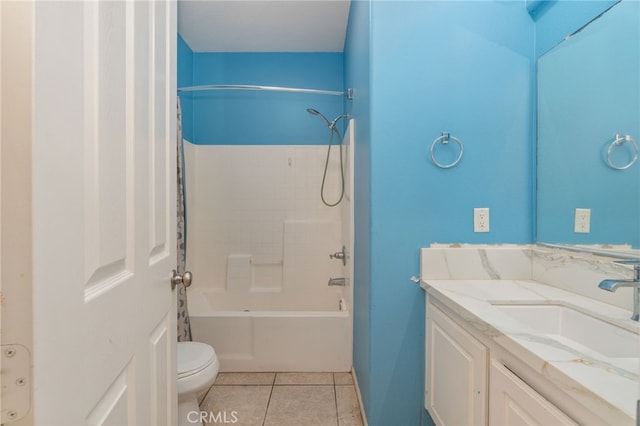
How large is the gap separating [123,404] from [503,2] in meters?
2.10

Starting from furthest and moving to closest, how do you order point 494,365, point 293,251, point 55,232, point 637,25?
point 293,251, point 637,25, point 494,365, point 55,232

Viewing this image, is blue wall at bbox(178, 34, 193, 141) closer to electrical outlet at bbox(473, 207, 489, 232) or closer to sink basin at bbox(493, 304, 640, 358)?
electrical outlet at bbox(473, 207, 489, 232)

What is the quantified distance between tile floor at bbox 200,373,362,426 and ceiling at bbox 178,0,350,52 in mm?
2612

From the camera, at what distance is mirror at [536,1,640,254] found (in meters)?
1.10

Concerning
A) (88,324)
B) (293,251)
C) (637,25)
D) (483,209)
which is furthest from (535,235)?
(293,251)

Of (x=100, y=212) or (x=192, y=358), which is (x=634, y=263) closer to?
(x=100, y=212)

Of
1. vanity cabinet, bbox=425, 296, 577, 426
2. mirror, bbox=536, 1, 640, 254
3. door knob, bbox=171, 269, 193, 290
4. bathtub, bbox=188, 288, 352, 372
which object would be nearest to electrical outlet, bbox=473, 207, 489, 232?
mirror, bbox=536, 1, 640, 254

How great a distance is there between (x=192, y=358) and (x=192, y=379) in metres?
0.12

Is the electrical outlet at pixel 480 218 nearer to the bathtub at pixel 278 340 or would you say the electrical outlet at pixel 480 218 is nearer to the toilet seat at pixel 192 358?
the bathtub at pixel 278 340

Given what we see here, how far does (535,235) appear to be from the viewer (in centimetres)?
151

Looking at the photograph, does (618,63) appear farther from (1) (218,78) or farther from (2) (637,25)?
(1) (218,78)

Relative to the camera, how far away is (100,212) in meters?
0.59

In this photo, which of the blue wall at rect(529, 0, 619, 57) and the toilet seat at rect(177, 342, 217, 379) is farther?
the toilet seat at rect(177, 342, 217, 379)

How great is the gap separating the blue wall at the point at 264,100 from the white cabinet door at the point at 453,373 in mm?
2117
